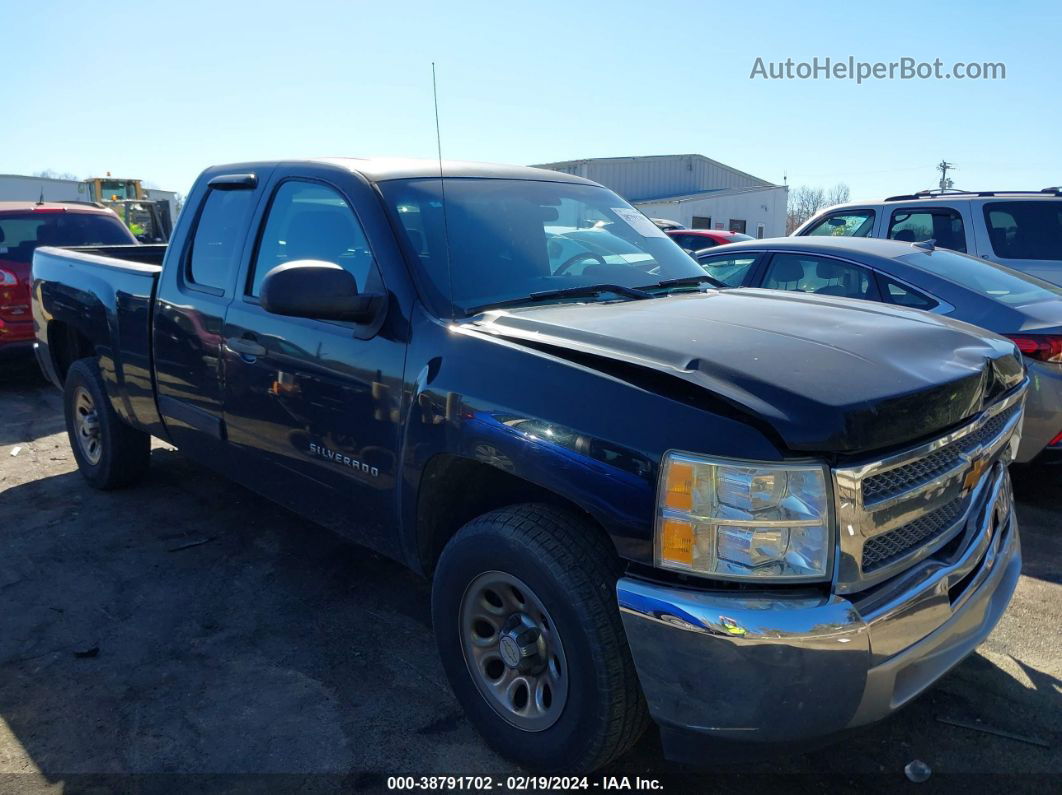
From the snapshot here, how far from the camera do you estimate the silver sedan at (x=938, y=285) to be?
4.45 meters

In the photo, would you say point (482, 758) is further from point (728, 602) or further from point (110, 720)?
point (110, 720)

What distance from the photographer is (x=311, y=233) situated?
3.45 meters

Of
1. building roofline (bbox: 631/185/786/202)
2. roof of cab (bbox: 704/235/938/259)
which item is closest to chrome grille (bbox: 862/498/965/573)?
roof of cab (bbox: 704/235/938/259)

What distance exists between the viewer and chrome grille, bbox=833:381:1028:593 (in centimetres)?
203

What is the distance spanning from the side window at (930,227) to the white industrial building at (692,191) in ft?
83.7

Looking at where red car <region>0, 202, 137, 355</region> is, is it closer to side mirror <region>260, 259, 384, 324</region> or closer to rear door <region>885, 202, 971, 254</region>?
side mirror <region>260, 259, 384, 324</region>

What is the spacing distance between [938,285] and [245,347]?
3.97 meters

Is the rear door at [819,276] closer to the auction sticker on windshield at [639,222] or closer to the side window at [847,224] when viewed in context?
the auction sticker on windshield at [639,222]

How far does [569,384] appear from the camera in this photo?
2.29 m

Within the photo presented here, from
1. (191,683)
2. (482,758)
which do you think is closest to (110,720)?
(191,683)

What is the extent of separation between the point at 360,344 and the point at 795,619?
177 centimetres

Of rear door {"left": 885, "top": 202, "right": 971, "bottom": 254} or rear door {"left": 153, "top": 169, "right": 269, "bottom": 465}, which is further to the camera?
rear door {"left": 885, "top": 202, "right": 971, "bottom": 254}

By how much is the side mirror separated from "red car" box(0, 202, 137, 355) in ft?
22.2

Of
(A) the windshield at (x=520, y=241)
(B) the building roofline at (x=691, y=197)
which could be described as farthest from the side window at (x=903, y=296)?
(B) the building roofline at (x=691, y=197)
